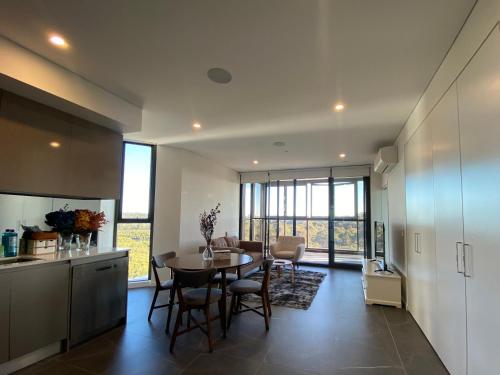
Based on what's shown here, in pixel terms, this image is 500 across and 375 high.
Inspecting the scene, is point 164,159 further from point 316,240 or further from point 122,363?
point 316,240

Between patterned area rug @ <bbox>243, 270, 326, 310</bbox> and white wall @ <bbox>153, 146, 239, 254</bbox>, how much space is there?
182 cm

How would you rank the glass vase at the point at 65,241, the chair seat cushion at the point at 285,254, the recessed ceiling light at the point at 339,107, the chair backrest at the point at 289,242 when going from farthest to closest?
the chair backrest at the point at 289,242 → the chair seat cushion at the point at 285,254 → the recessed ceiling light at the point at 339,107 → the glass vase at the point at 65,241

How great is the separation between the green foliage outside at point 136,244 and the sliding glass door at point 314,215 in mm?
3467

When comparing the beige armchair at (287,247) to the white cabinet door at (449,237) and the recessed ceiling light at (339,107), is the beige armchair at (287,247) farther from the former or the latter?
the white cabinet door at (449,237)

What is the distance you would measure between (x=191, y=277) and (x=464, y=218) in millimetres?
2437

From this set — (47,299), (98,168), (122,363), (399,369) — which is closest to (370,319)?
(399,369)

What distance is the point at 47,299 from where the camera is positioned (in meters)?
2.55

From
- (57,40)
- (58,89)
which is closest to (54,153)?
(58,89)

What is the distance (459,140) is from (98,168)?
12.4ft

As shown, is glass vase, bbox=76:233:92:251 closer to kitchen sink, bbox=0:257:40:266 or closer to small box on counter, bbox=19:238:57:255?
small box on counter, bbox=19:238:57:255

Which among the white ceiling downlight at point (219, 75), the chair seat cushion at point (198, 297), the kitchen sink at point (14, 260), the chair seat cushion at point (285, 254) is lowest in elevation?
the chair seat cushion at point (285, 254)

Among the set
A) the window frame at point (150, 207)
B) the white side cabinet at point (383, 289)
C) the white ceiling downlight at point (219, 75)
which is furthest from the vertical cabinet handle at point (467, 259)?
the window frame at point (150, 207)

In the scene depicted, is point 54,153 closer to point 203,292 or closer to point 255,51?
point 203,292

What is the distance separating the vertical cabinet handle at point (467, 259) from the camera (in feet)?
6.22
